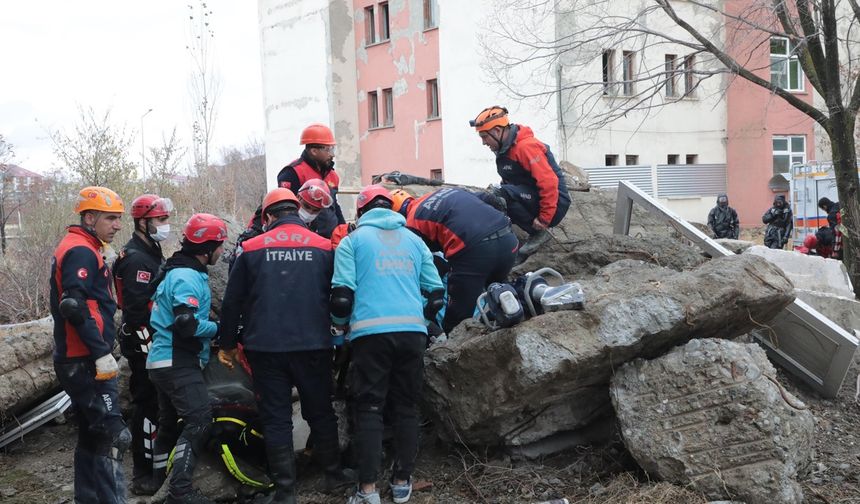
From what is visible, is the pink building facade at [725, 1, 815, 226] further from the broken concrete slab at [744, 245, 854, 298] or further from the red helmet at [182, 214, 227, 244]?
the red helmet at [182, 214, 227, 244]

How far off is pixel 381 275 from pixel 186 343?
1.33 m

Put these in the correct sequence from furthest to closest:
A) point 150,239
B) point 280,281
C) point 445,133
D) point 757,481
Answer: point 445,133 < point 150,239 < point 280,281 < point 757,481

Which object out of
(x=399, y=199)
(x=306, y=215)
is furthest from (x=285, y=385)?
(x=399, y=199)

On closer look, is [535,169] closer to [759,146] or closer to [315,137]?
[315,137]

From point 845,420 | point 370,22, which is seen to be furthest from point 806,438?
point 370,22

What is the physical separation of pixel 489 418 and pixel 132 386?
251 cm

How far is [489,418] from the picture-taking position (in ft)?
16.5

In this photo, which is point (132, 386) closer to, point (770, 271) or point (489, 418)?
point (489, 418)

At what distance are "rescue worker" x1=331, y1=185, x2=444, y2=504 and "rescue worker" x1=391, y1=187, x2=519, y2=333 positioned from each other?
2.64ft

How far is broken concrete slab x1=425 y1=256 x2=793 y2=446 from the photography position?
472 cm

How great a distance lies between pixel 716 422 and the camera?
452cm

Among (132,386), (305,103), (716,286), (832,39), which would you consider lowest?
(132,386)

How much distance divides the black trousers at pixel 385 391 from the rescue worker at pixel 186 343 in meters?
1.00

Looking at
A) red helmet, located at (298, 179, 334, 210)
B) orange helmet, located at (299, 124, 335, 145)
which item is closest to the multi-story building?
orange helmet, located at (299, 124, 335, 145)
